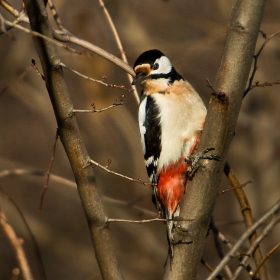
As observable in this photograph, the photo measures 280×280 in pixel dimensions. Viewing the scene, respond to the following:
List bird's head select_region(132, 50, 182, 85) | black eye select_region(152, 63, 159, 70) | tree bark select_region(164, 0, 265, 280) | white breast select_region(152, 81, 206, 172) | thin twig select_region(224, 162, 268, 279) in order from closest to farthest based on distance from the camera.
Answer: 1. tree bark select_region(164, 0, 265, 280)
2. thin twig select_region(224, 162, 268, 279)
3. white breast select_region(152, 81, 206, 172)
4. bird's head select_region(132, 50, 182, 85)
5. black eye select_region(152, 63, 159, 70)

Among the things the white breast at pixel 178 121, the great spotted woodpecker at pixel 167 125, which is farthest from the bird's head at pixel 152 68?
the white breast at pixel 178 121

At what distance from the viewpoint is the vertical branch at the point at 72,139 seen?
225 centimetres

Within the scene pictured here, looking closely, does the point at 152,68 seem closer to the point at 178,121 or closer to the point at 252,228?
the point at 178,121

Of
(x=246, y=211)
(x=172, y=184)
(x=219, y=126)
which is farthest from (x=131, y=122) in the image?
(x=219, y=126)

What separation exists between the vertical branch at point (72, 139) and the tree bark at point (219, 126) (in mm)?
360

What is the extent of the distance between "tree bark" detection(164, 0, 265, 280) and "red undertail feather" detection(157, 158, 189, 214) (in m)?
1.00

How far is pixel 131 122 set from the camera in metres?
6.66

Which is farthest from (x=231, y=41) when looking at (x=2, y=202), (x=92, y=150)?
(x=92, y=150)

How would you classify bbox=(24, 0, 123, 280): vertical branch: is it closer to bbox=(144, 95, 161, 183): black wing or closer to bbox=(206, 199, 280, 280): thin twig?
bbox=(206, 199, 280, 280): thin twig

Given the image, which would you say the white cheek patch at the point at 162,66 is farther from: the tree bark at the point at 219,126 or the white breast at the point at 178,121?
the tree bark at the point at 219,126

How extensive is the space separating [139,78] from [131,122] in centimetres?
293

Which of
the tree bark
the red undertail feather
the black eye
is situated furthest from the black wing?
the tree bark

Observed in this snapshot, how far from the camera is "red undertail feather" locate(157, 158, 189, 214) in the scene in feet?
12.3

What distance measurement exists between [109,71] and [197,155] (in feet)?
14.9
